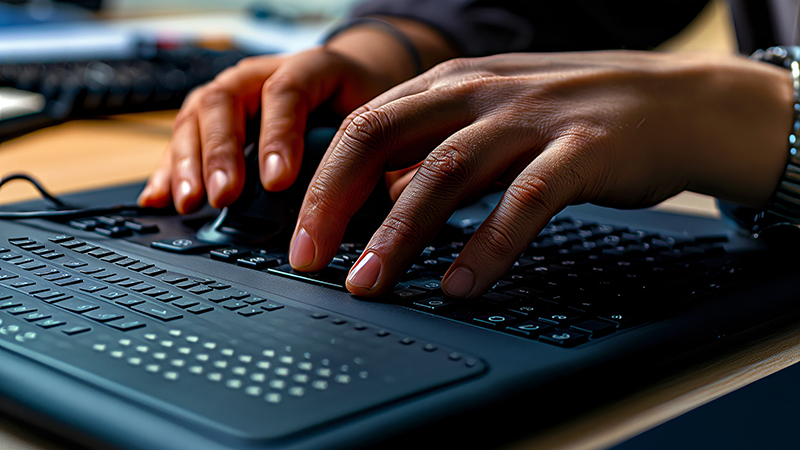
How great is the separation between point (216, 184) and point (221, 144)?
0.06 meters

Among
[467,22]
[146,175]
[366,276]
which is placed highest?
[467,22]

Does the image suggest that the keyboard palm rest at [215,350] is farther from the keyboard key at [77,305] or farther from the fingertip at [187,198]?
the fingertip at [187,198]

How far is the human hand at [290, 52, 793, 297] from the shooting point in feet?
1.36

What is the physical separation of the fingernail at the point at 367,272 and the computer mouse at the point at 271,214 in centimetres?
11

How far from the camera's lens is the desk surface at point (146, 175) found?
0.28 metres

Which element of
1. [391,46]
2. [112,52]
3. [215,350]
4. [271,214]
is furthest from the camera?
[112,52]

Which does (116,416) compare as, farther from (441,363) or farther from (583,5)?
(583,5)

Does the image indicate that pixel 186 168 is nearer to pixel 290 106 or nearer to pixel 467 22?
pixel 290 106

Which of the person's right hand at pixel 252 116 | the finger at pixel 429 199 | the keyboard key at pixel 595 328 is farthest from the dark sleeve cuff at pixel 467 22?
the keyboard key at pixel 595 328

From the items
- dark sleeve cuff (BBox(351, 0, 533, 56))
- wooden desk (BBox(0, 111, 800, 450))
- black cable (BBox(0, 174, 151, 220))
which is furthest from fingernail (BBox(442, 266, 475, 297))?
dark sleeve cuff (BBox(351, 0, 533, 56))

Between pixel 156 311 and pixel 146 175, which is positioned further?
pixel 146 175

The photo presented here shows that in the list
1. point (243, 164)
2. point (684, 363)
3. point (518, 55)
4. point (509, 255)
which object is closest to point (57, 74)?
point (243, 164)

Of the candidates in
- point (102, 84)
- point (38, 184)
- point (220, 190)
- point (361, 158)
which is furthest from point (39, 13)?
point (361, 158)

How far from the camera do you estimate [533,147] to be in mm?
469
